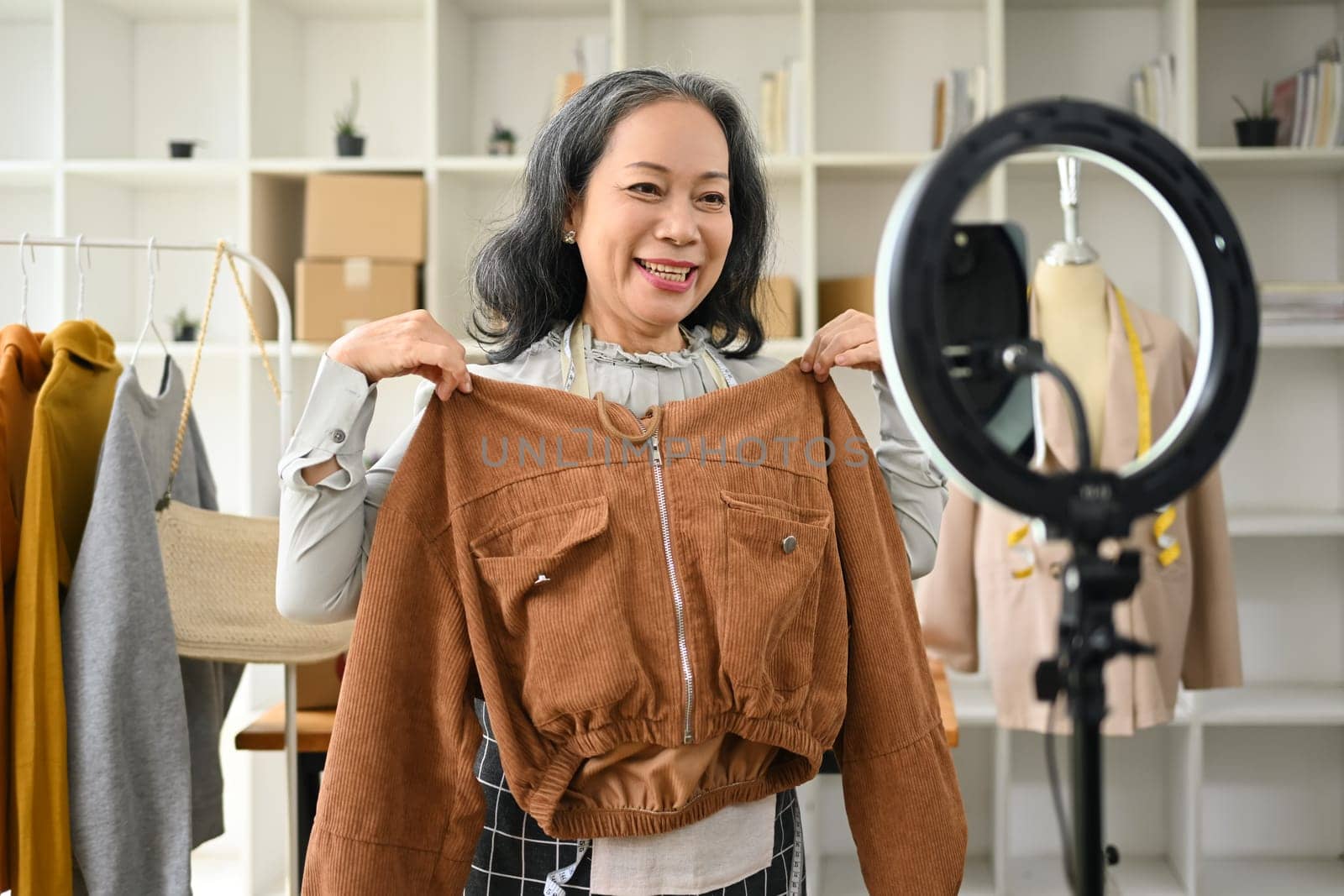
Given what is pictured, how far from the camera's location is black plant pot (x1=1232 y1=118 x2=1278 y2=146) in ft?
9.13

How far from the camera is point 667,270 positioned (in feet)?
3.82

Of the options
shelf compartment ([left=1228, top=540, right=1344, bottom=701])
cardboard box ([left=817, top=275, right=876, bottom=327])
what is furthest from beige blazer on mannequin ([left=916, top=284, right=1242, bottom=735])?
shelf compartment ([left=1228, top=540, right=1344, bottom=701])

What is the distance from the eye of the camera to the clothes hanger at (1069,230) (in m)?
0.67

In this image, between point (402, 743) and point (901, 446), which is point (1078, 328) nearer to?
point (901, 446)

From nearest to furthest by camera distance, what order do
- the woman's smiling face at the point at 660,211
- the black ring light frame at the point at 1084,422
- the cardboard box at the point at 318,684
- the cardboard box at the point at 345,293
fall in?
the black ring light frame at the point at 1084,422 → the woman's smiling face at the point at 660,211 → the cardboard box at the point at 318,684 → the cardboard box at the point at 345,293

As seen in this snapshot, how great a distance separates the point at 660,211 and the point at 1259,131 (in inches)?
89.2

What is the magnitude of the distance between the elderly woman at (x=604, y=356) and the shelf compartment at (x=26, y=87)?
7.96 ft

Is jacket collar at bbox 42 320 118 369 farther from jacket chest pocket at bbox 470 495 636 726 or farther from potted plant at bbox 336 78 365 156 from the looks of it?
potted plant at bbox 336 78 365 156

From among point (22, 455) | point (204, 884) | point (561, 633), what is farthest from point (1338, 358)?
point (204, 884)

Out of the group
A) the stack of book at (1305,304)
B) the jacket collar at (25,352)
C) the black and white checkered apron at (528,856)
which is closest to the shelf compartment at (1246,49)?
the stack of book at (1305,304)

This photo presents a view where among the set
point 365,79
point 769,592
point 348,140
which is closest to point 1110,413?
point 769,592

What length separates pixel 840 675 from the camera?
3.81 feet

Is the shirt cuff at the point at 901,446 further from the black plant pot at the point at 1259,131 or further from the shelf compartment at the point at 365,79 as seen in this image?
the shelf compartment at the point at 365,79

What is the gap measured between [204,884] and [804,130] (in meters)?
2.46
